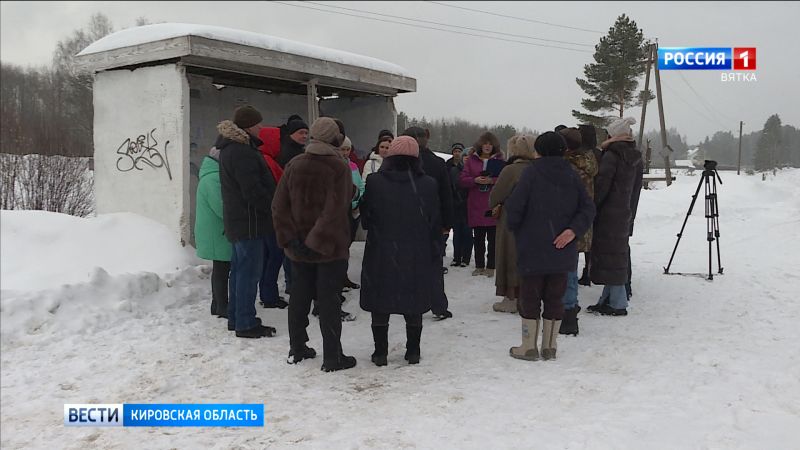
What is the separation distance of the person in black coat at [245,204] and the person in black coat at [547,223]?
211cm

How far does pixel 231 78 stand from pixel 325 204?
500cm

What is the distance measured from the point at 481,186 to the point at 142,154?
167 inches

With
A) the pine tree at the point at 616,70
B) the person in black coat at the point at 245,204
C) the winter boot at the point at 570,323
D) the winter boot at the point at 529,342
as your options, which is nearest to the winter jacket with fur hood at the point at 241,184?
the person in black coat at the point at 245,204

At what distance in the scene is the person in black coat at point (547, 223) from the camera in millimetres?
4070

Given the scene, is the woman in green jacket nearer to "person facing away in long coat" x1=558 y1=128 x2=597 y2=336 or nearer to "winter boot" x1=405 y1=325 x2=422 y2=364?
"winter boot" x1=405 y1=325 x2=422 y2=364

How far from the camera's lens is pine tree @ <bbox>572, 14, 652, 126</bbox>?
3219 centimetres

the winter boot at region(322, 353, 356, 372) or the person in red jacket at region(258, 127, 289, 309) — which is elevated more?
the person in red jacket at region(258, 127, 289, 309)

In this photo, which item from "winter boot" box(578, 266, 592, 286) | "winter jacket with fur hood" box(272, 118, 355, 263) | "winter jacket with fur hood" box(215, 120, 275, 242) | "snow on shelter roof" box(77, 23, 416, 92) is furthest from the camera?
"winter boot" box(578, 266, 592, 286)

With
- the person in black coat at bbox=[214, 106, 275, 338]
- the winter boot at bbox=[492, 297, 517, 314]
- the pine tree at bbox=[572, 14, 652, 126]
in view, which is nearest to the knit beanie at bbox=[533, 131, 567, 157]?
the winter boot at bbox=[492, 297, 517, 314]

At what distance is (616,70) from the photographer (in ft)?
Answer: 106

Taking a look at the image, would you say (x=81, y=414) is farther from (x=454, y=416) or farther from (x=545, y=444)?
(x=545, y=444)

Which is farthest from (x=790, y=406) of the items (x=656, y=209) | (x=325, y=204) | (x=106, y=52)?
(x=656, y=209)

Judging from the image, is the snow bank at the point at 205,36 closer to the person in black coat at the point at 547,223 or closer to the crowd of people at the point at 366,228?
the crowd of people at the point at 366,228

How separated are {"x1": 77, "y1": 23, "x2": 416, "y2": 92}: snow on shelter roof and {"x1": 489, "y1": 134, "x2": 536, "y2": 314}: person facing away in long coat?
3230mm
